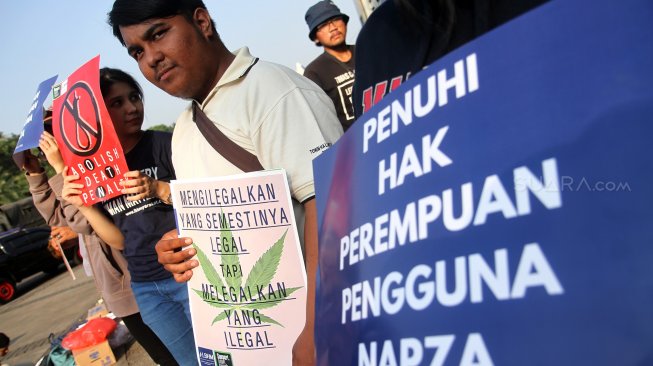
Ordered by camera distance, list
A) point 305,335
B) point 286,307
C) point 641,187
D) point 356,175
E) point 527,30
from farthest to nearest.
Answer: point 286,307 → point 305,335 → point 356,175 → point 527,30 → point 641,187

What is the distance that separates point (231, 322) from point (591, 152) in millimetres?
1127

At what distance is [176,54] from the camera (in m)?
1.40

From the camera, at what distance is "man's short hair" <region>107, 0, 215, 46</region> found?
1378 millimetres

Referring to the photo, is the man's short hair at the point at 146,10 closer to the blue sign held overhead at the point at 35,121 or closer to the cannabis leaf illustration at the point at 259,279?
the cannabis leaf illustration at the point at 259,279

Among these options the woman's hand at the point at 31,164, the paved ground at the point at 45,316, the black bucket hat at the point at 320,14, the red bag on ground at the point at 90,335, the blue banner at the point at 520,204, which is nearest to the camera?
the blue banner at the point at 520,204

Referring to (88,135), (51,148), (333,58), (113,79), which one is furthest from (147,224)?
(333,58)

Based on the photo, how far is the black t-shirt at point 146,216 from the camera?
7.22 ft

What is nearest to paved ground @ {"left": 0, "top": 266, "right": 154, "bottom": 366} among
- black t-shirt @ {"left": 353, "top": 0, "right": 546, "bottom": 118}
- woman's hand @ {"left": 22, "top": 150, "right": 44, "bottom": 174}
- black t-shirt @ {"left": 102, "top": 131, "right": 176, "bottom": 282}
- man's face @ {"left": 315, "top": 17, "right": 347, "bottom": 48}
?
woman's hand @ {"left": 22, "top": 150, "right": 44, "bottom": 174}

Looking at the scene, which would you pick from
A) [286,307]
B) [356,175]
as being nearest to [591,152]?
[356,175]

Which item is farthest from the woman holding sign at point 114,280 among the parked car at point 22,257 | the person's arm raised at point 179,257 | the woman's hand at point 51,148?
the parked car at point 22,257

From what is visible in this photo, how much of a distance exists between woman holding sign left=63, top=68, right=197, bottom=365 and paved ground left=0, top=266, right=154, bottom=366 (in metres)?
2.41

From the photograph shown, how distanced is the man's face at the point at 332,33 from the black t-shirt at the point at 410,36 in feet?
9.34

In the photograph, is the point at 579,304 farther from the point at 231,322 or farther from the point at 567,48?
the point at 231,322

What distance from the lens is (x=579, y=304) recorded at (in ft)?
1.48
